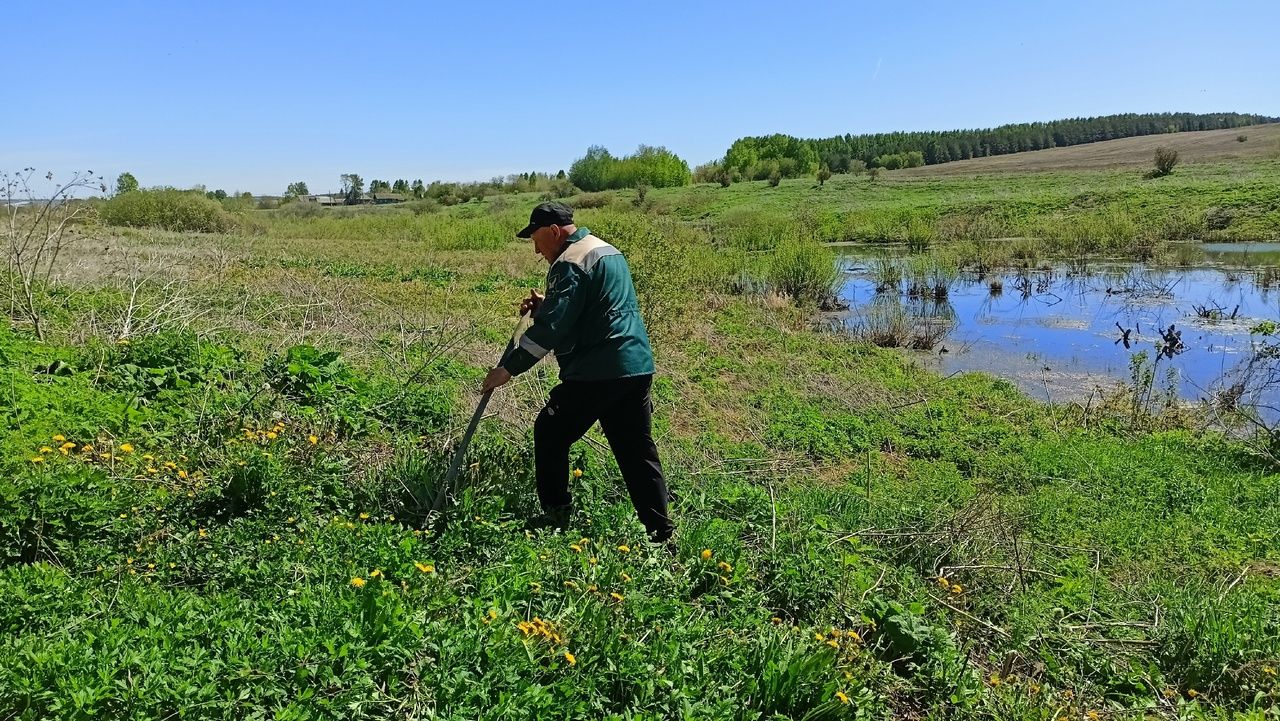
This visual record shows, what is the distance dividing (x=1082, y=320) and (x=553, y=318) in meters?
14.0

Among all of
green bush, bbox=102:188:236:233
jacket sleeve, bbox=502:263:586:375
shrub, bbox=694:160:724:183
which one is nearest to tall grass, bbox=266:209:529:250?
green bush, bbox=102:188:236:233

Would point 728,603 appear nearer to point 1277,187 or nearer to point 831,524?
point 831,524

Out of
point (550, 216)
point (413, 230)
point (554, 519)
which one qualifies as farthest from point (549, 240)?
point (413, 230)

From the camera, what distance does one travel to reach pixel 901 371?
420 inches

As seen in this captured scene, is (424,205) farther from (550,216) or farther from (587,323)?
(587,323)

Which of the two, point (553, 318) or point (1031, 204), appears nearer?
point (553, 318)

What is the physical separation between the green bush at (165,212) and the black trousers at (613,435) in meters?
27.2

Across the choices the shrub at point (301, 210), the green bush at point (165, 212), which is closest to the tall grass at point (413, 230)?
the green bush at point (165, 212)

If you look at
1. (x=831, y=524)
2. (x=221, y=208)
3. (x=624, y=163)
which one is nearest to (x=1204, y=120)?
(x=624, y=163)

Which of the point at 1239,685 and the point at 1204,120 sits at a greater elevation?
the point at 1204,120

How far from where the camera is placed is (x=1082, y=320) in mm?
14727

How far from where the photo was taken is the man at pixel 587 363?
3.90 meters

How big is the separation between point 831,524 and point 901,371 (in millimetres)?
6287

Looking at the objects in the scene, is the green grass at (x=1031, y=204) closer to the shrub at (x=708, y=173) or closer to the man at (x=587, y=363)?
the shrub at (x=708, y=173)
